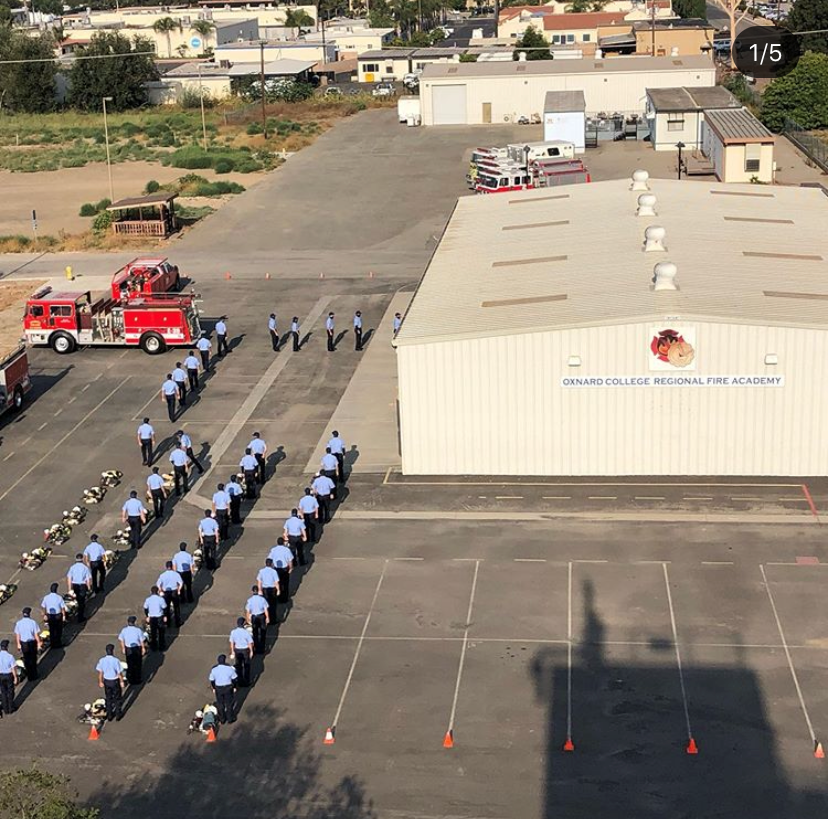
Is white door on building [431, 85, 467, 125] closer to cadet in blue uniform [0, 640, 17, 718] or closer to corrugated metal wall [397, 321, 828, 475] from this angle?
corrugated metal wall [397, 321, 828, 475]

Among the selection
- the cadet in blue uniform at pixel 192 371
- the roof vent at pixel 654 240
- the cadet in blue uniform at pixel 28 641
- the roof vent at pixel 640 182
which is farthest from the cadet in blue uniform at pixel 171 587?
the roof vent at pixel 640 182

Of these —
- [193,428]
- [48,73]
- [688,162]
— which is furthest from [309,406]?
[48,73]

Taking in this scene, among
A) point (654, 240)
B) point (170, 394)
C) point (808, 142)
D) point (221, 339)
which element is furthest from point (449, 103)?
point (170, 394)

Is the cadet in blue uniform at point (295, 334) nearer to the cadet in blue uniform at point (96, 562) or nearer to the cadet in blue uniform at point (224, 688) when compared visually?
the cadet in blue uniform at point (96, 562)

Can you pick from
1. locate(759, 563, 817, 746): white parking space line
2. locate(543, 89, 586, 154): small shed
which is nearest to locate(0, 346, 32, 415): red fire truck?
locate(759, 563, 817, 746): white parking space line

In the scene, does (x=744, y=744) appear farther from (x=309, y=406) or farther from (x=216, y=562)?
(x=309, y=406)
